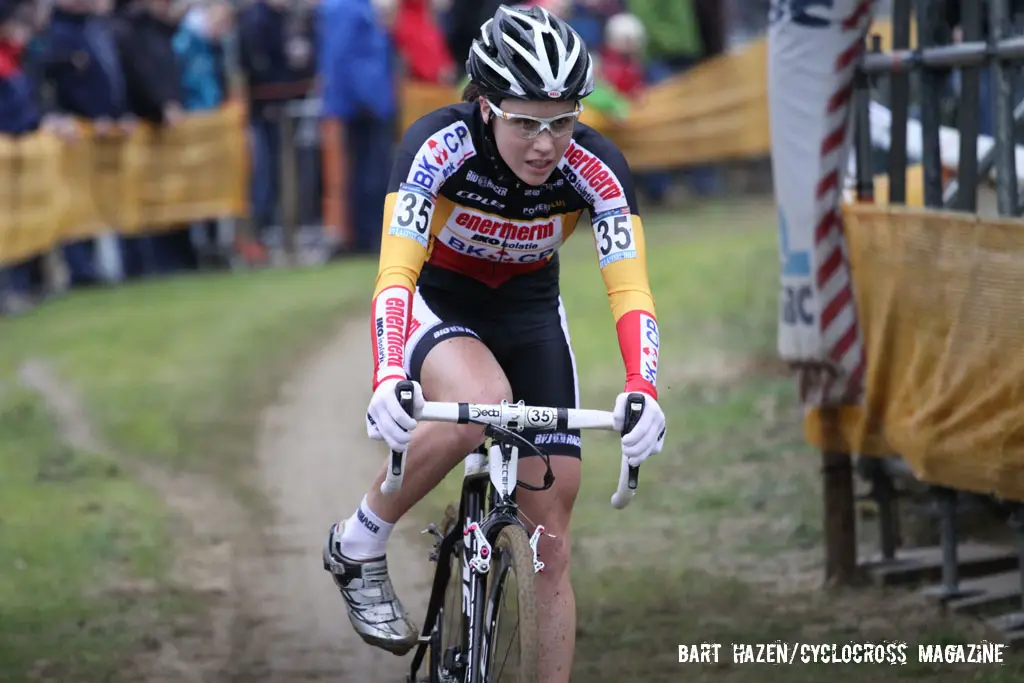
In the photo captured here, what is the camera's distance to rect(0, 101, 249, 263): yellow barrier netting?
56.0 ft

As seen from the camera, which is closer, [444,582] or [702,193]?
[444,582]

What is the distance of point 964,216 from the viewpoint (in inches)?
261

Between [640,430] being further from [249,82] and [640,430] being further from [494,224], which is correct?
[249,82]

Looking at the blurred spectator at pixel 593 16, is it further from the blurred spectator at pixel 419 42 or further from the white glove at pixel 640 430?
the white glove at pixel 640 430

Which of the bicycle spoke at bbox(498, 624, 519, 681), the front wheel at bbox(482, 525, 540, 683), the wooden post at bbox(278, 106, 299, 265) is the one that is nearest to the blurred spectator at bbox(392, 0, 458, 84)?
the wooden post at bbox(278, 106, 299, 265)

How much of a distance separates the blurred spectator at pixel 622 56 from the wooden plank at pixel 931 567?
49.8 ft

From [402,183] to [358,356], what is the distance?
8187mm

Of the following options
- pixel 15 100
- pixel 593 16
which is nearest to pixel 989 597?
pixel 15 100

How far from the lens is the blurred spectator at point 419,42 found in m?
19.6

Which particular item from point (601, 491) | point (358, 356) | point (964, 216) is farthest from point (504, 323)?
point (358, 356)

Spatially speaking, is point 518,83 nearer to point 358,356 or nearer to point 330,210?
point 358,356

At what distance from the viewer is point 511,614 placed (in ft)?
16.6

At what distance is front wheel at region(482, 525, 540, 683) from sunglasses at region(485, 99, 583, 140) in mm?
1226

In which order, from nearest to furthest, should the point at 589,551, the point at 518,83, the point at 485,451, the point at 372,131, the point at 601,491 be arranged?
the point at 518,83 < the point at 485,451 < the point at 589,551 < the point at 601,491 < the point at 372,131
